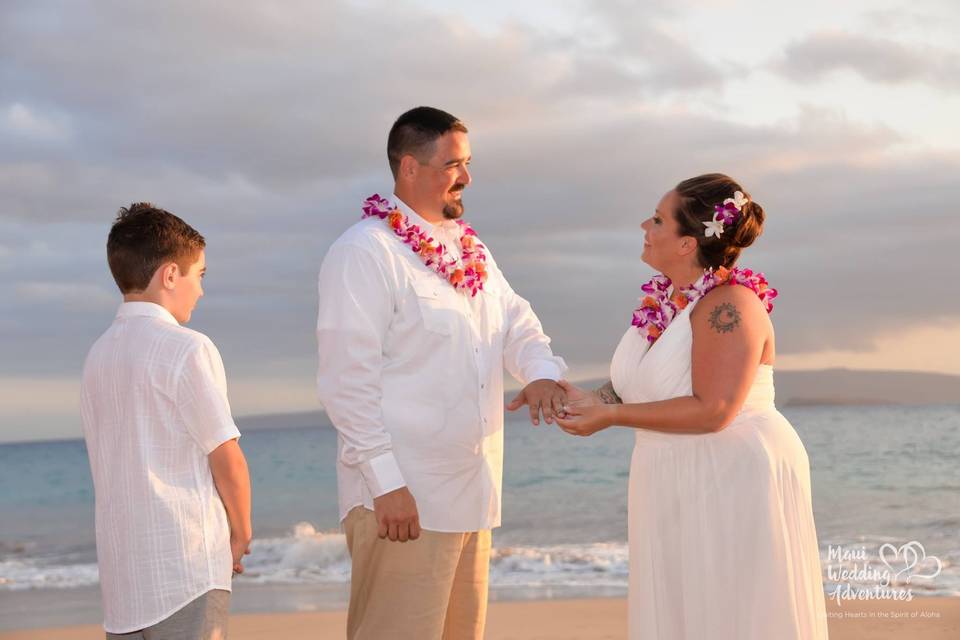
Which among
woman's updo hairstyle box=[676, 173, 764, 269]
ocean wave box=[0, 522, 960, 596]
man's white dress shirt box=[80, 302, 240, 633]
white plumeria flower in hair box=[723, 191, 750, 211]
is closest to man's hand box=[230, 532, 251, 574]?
man's white dress shirt box=[80, 302, 240, 633]

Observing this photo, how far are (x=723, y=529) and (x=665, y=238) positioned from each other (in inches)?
43.3

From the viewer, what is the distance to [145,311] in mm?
3285

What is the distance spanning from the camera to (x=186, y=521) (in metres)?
3.19

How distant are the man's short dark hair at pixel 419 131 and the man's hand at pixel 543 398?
3.38 feet

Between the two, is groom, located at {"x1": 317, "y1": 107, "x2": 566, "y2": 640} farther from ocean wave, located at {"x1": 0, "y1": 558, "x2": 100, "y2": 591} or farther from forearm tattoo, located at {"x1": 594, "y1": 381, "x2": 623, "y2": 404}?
ocean wave, located at {"x1": 0, "y1": 558, "x2": 100, "y2": 591}

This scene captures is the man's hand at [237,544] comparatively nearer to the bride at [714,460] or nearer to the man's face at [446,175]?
the bride at [714,460]

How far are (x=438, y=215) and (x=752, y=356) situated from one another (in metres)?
1.40

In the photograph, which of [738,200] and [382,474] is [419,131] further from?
[382,474]

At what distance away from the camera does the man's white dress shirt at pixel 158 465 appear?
317cm

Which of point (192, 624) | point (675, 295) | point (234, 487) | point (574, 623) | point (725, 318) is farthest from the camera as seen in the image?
point (574, 623)

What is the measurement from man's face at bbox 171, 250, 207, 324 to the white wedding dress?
166 centimetres

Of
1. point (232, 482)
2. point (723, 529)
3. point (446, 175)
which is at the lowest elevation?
point (723, 529)

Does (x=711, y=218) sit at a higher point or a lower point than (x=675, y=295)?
higher

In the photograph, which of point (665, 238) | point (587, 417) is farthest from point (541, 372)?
point (665, 238)
